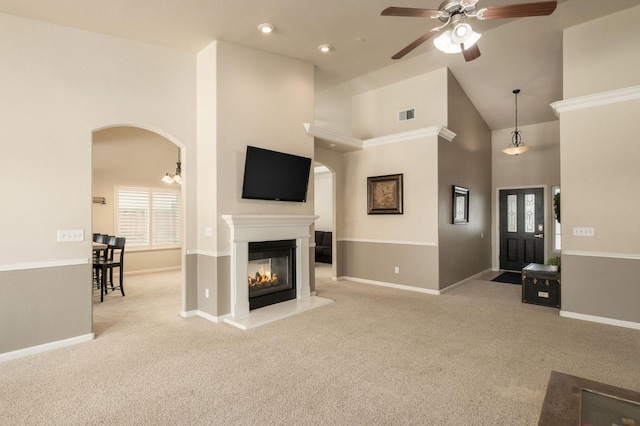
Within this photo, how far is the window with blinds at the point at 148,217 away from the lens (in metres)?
7.46

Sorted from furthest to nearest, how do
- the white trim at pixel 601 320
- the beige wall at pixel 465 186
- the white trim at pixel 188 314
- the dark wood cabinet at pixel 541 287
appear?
the beige wall at pixel 465 186 < the dark wood cabinet at pixel 541 287 < the white trim at pixel 188 314 < the white trim at pixel 601 320

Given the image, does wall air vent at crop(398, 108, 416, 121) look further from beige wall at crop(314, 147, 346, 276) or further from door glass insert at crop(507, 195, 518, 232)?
door glass insert at crop(507, 195, 518, 232)

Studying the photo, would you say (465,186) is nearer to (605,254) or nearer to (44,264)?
(605,254)

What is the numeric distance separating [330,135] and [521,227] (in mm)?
5252

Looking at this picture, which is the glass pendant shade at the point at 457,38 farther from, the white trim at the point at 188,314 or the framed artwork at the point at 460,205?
the white trim at the point at 188,314

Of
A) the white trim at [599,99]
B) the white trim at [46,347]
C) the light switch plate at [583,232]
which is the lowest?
the white trim at [46,347]

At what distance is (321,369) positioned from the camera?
2920mm

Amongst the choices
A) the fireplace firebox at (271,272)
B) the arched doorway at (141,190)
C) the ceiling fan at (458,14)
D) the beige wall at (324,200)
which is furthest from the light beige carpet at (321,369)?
the beige wall at (324,200)

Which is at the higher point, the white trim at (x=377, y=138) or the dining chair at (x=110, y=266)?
the white trim at (x=377, y=138)

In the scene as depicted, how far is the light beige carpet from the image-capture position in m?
2.30

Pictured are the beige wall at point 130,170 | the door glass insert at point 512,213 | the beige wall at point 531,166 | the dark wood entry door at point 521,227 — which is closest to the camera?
the beige wall at point 130,170

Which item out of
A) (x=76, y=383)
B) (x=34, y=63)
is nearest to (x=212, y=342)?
(x=76, y=383)

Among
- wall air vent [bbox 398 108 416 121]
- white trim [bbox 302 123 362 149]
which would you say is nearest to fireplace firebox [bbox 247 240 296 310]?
white trim [bbox 302 123 362 149]

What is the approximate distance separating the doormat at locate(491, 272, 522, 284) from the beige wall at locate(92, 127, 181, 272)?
7.23 m
